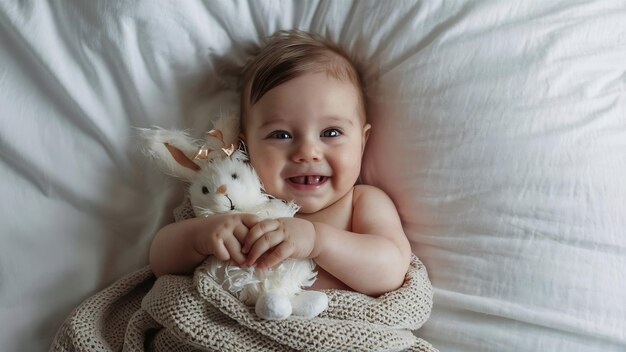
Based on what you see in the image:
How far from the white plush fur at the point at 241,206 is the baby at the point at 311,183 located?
26mm

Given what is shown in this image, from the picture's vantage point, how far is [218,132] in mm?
1066

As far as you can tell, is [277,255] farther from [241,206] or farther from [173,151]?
[173,151]

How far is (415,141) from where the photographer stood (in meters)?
1.11

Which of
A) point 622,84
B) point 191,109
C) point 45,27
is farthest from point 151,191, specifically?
point 622,84

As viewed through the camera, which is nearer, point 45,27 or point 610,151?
point 610,151

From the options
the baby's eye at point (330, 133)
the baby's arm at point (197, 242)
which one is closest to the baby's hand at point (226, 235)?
the baby's arm at point (197, 242)

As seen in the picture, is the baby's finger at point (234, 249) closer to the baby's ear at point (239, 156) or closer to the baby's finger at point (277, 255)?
the baby's finger at point (277, 255)

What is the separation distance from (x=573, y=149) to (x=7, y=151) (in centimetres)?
103

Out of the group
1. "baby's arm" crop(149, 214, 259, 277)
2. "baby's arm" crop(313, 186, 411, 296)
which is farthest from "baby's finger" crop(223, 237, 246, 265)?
"baby's arm" crop(313, 186, 411, 296)

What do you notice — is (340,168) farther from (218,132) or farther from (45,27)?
(45,27)

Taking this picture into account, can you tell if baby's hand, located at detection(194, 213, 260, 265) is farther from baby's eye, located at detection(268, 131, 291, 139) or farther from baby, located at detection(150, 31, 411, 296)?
baby's eye, located at detection(268, 131, 291, 139)

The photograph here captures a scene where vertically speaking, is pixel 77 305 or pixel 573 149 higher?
pixel 573 149

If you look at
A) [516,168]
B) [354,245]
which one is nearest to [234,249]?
[354,245]

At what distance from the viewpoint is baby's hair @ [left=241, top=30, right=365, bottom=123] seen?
1.10 metres
